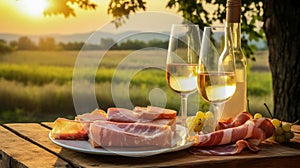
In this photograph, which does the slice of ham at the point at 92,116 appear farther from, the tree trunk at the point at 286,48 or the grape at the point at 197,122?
the tree trunk at the point at 286,48

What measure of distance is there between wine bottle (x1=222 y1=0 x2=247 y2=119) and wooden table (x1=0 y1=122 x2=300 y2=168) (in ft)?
0.74

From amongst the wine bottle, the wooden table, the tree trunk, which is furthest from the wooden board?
the tree trunk

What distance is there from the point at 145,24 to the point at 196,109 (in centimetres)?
34

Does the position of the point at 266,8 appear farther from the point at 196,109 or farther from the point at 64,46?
the point at 64,46

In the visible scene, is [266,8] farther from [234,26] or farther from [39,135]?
[39,135]

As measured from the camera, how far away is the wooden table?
1517 mm

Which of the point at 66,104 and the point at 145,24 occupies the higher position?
the point at 145,24

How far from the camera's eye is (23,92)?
19.7 ft

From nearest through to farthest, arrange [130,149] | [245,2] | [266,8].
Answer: [130,149], [266,8], [245,2]

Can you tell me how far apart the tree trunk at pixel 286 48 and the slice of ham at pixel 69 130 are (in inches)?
90.3

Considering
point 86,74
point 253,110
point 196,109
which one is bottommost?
point 253,110

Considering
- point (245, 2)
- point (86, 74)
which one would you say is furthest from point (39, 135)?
point (245, 2)

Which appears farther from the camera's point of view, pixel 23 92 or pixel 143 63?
pixel 23 92

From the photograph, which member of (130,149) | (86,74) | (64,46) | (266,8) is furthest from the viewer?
(64,46)
